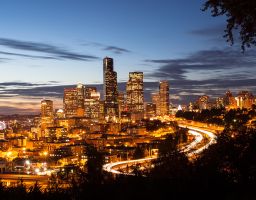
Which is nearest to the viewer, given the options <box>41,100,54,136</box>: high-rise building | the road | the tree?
the tree

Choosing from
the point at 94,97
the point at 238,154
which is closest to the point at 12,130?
the point at 94,97

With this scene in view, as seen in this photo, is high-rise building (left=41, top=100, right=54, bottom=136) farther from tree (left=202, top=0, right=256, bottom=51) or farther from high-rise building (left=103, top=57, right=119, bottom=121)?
tree (left=202, top=0, right=256, bottom=51)

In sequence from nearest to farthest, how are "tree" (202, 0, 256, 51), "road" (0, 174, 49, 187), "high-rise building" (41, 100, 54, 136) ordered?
"tree" (202, 0, 256, 51) → "road" (0, 174, 49, 187) → "high-rise building" (41, 100, 54, 136)

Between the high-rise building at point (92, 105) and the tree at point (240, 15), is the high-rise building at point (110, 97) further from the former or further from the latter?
the tree at point (240, 15)

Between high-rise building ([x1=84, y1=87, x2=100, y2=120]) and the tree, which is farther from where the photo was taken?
high-rise building ([x1=84, y1=87, x2=100, y2=120])

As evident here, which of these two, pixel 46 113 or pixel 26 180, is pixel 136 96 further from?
pixel 26 180

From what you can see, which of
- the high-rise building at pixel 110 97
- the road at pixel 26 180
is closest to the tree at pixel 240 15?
the road at pixel 26 180

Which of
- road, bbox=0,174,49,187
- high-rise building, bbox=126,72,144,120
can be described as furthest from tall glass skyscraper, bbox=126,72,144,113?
road, bbox=0,174,49,187

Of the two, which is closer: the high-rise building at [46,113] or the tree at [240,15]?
the tree at [240,15]

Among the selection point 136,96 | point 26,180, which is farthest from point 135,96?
point 26,180

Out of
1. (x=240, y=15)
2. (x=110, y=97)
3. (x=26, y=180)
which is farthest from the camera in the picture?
(x=110, y=97)

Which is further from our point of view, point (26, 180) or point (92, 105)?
point (92, 105)
